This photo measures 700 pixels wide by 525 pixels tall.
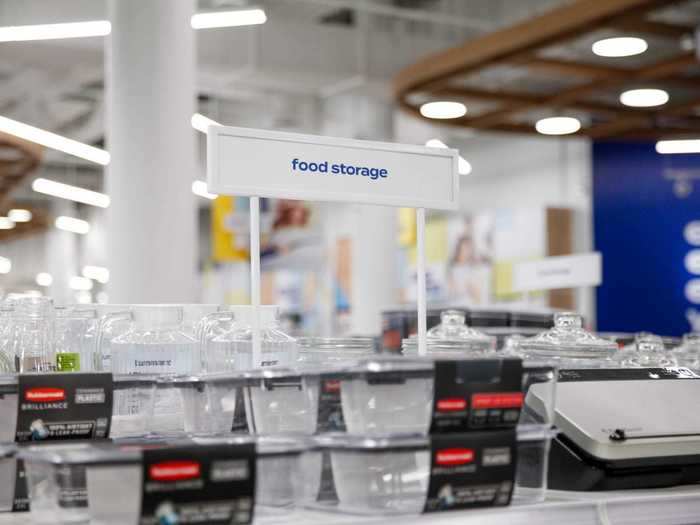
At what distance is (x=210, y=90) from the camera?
11.6 meters

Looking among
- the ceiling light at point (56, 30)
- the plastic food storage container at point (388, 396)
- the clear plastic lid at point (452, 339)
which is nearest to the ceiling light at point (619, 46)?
the ceiling light at point (56, 30)

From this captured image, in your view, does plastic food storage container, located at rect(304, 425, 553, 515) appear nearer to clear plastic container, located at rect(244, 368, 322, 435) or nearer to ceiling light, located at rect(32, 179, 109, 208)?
clear plastic container, located at rect(244, 368, 322, 435)

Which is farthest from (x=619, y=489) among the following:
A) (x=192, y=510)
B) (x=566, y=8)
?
(x=566, y=8)

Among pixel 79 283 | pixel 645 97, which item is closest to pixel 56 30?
pixel 645 97

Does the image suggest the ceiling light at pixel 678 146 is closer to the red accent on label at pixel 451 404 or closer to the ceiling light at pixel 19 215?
the red accent on label at pixel 451 404

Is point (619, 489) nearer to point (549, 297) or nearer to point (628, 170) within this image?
point (628, 170)

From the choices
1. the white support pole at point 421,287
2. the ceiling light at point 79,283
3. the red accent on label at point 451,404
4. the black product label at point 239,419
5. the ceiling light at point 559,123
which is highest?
the ceiling light at point 559,123

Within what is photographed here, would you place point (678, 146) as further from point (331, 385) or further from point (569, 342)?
point (331, 385)

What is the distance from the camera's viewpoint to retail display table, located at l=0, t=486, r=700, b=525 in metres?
1.80

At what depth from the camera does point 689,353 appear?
3186mm

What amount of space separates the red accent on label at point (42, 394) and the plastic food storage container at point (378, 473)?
1.78ft

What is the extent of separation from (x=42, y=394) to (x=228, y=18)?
5.56m

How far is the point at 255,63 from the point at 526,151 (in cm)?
513

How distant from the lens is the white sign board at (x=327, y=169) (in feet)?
7.16
